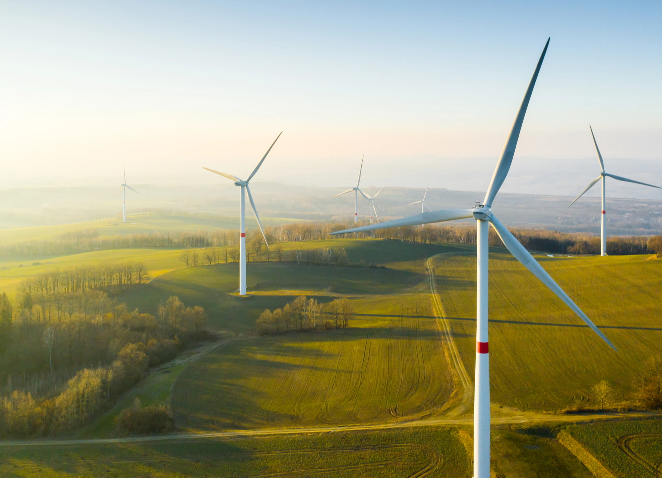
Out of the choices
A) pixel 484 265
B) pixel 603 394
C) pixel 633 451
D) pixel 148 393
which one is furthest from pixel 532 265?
pixel 148 393

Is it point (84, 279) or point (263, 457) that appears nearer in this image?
point (263, 457)

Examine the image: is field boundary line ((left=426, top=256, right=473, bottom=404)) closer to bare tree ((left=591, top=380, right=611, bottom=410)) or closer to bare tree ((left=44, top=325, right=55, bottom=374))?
bare tree ((left=591, top=380, right=611, bottom=410))

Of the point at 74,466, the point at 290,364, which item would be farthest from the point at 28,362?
the point at 290,364

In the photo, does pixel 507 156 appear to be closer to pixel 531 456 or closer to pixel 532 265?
pixel 532 265

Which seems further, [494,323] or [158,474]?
[494,323]

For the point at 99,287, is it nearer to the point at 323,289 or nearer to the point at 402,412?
the point at 323,289

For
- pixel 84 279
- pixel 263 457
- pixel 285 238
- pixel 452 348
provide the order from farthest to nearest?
1. pixel 285 238
2. pixel 84 279
3. pixel 452 348
4. pixel 263 457

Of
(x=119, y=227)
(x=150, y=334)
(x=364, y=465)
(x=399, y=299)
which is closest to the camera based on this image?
(x=364, y=465)

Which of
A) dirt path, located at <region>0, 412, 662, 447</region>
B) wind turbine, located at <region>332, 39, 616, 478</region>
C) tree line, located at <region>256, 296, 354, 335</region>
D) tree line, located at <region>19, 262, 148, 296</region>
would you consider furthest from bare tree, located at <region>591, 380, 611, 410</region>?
tree line, located at <region>19, 262, 148, 296</region>
